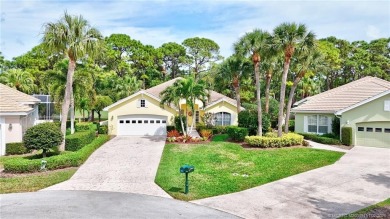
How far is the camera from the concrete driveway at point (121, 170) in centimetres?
1288

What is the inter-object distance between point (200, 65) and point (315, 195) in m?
48.6

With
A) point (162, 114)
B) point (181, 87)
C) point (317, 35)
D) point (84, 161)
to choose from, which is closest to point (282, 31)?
point (317, 35)

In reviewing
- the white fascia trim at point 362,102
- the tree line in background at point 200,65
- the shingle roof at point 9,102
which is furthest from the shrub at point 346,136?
the shingle roof at point 9,102

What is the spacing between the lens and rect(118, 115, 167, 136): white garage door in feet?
95.3

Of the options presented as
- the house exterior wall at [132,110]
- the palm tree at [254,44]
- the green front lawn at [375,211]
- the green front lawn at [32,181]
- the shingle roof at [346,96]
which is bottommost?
the green front lawn at [375,211]

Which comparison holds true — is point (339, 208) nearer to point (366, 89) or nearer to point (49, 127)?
point (49, 127)

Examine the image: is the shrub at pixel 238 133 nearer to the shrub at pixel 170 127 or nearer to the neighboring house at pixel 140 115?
the neighboring house at pixel 140 115

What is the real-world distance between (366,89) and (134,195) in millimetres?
22665

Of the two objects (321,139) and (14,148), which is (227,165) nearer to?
(321,139)

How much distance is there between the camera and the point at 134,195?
38.9 feet

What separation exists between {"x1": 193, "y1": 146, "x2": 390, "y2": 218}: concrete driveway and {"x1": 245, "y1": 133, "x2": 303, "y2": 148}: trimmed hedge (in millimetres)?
5373

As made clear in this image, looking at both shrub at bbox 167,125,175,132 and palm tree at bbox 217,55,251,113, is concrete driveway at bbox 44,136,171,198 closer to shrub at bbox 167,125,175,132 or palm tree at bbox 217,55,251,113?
shrub at bbox 167,125,175,132

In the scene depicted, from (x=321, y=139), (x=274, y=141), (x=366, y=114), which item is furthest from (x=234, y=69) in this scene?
(x=366, y=114)

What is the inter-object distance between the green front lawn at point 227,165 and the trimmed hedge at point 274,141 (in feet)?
2.54
